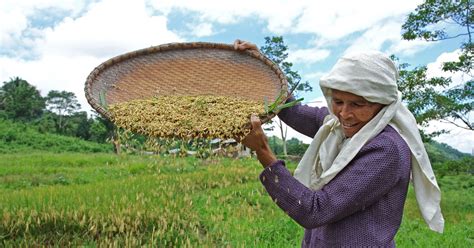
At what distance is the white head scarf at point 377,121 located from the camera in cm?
181

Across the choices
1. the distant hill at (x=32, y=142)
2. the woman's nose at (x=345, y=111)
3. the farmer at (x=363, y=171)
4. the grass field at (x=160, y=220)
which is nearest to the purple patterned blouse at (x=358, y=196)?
the farmer at (x=363, y=171)

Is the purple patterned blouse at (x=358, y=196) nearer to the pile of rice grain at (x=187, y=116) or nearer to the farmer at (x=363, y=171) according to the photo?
the farmer at (x=363, y=171)

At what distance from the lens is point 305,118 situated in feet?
8.23

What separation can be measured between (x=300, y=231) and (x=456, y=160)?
5194mm

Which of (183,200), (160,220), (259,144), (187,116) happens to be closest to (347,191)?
(259,144)

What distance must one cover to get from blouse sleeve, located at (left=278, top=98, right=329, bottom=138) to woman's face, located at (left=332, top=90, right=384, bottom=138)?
0.50 meters

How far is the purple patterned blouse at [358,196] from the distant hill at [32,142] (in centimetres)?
2037

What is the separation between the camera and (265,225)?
4.80 metres

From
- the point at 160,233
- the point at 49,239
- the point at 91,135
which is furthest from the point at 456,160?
the point at 91,135

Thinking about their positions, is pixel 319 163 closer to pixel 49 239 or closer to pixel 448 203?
pixel 49 239

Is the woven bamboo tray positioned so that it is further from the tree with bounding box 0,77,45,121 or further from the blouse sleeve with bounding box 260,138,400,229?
the tree with bounding box 0,77,45,121

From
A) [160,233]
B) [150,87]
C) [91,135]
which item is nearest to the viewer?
[150,87]

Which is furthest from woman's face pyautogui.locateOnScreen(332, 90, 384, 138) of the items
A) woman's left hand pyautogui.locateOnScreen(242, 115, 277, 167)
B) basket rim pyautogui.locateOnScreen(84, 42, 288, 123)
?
basket rim pyautogui.locateOnScreen(84, 42, 288, 123)

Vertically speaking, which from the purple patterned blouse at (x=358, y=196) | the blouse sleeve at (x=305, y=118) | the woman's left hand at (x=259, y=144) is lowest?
the purple patterned blouse at (x=358, y=196)
